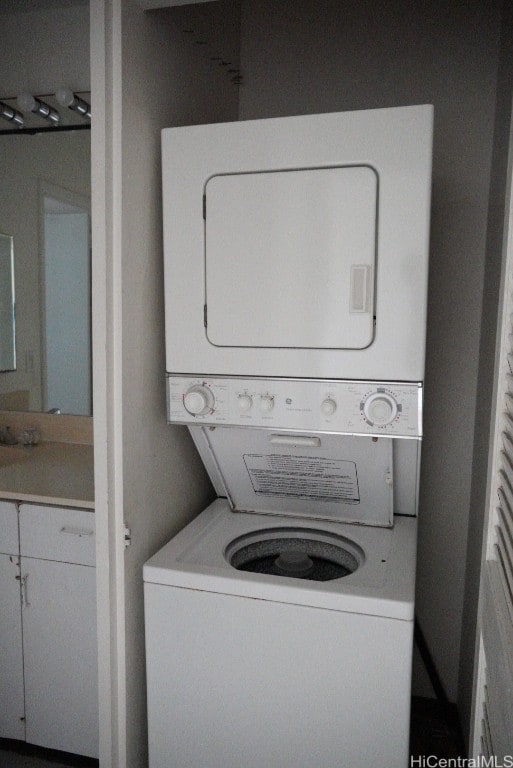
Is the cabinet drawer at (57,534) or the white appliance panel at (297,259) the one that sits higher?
the white appliance panel at (297,259)

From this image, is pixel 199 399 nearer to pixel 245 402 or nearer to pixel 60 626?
pixel 245 402

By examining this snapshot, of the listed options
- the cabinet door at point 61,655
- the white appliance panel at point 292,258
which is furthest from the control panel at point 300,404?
the cabinet door at point 61,655

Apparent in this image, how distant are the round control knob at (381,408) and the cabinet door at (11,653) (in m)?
1.65

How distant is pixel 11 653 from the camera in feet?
8.21

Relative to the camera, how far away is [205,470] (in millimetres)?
2547

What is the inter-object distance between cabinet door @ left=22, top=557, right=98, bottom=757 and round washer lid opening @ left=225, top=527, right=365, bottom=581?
0.64m

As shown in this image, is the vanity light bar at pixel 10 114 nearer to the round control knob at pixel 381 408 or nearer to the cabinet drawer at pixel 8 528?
the cabinet drawer at pixel 8 528

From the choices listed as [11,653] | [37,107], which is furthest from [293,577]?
[37,107]

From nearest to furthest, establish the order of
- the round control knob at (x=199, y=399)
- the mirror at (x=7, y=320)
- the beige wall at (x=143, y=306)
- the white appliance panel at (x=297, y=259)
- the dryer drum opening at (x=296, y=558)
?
the white appliance panel at (x=297, y=259)
the beige wall at (x=143, y=306)
the round control knob at (x=199, y=399)
the dryer drum opening at (x=296, y=558)
the mirror at (x=7, y=320)

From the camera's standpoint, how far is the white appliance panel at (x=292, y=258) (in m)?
1.71

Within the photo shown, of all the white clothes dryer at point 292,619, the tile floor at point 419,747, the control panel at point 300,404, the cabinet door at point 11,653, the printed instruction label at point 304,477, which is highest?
the control panel at point 300,404

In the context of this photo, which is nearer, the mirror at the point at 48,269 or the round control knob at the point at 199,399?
the round control knob at the point at 199,399

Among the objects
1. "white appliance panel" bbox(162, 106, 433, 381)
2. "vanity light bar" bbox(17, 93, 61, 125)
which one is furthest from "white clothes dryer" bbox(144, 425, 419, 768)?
"vanity light bar" bbox(17, 93, 61, 125)

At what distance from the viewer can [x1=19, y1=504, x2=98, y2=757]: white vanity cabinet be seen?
2.36 m
